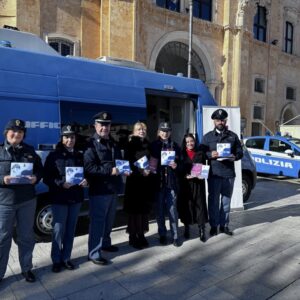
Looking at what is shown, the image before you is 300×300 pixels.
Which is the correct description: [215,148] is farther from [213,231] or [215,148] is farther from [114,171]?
[114,171]

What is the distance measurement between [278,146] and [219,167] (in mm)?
8573

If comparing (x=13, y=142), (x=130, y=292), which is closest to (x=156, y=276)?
(x=130, y=292)

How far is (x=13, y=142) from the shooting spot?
3.78 meters

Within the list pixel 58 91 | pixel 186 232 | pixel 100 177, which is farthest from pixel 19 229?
pixel 186 232

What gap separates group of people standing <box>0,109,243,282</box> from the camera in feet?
12.7

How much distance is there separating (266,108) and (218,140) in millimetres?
20992

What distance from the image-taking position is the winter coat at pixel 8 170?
12.2ft

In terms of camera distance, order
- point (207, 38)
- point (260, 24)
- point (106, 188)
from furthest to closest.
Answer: point (260, 24), point (207, 38), point (106, 188)

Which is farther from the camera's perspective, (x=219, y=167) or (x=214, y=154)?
(x=219, y=167)

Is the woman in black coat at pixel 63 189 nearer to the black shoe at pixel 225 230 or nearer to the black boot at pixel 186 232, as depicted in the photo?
the black boot at pixel 186 232

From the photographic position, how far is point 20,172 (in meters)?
3.73

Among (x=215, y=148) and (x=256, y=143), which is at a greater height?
(x=215, y=148)

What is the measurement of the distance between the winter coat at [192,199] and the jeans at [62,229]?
1943 mm

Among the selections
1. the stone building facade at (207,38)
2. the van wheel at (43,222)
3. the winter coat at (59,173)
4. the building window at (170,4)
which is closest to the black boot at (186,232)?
the van wheel at (43,222)
